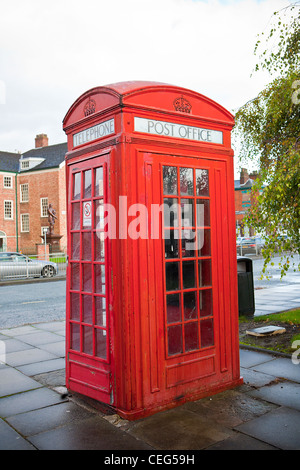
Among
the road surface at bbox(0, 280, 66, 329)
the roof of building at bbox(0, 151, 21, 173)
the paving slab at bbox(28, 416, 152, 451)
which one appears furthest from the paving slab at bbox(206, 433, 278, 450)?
the roof of building at bbox(0, 151, 21, 173)

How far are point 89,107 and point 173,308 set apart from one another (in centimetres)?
220

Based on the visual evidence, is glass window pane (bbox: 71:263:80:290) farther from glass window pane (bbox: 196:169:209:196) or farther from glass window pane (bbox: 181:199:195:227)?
glass window pane (bbox: 196:169:209:196)

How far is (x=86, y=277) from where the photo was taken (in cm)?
442

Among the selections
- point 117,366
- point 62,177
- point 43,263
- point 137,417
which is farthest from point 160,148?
point 62,177

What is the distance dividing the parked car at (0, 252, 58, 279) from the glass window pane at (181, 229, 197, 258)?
56.6ft

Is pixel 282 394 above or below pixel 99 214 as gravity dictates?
below

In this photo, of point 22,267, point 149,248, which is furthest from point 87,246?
point 22,267

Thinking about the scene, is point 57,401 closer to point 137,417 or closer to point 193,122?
point 137,417

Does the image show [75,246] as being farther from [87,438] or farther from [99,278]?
[87,438]

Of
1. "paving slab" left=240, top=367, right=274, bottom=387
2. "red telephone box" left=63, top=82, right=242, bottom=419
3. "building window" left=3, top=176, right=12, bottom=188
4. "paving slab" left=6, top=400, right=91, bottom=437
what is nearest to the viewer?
"paving slab" left=6, top=400, right=91, bottom=437

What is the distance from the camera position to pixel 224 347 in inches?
182

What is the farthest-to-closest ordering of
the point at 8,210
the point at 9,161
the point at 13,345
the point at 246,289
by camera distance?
the point at 9,161 → the point at 8,210 → the point at 246,289 → the point at 13,345

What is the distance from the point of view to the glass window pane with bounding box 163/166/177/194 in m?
4.17
